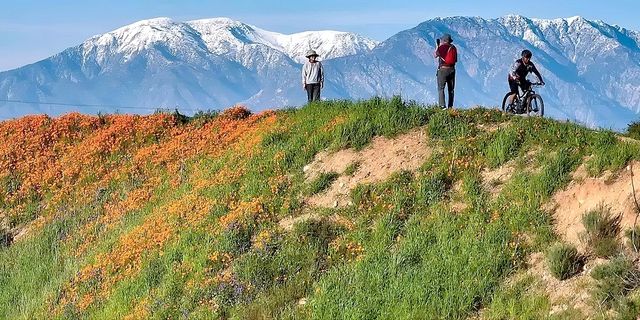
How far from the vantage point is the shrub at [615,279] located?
1058 centimetres

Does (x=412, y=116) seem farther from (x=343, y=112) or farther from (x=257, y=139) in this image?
(x=257, y=139)

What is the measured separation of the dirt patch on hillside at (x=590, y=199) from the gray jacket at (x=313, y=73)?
11.5 meters

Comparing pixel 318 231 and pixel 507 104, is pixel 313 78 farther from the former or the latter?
pixel 318 231

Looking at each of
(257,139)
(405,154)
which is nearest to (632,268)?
(405,154)

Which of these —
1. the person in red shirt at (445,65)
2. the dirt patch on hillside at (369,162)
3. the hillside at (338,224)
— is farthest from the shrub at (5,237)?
the person in red shirt at (445,65)

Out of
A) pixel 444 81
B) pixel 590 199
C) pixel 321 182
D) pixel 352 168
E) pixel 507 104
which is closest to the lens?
pixel 590 199

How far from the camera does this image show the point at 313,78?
23.3 meters

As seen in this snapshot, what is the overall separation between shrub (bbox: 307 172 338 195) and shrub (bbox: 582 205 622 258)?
6160mm

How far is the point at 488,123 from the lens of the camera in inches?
664

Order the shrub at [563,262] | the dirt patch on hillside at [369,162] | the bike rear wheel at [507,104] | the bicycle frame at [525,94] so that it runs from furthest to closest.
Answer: the bike rear wheel at [507,104] → the bicycle frame at [525,94] → the dirt patch on hillside at [369,162] → the shrub at [563,262]

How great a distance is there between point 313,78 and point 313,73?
176 mm

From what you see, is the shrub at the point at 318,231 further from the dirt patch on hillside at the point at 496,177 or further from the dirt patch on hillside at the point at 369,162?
the dirt patch on hillside at the point at 496,177

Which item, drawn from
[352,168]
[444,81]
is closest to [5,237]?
[352,168]

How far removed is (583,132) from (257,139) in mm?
9037
